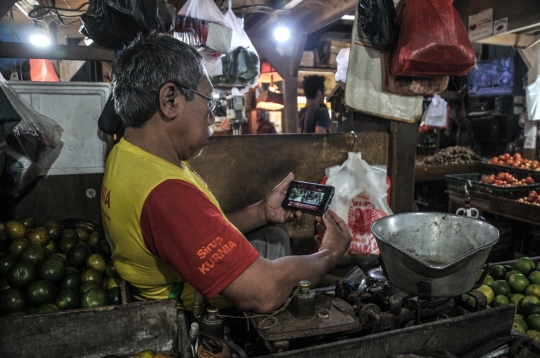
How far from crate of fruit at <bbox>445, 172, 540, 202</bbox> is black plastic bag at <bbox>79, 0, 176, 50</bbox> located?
4512 mm

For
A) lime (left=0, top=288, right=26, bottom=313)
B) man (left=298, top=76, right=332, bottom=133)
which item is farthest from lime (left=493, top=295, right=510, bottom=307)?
man (left=298, top=76, right=332, bottom=133)

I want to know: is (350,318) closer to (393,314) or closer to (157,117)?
(393,314)

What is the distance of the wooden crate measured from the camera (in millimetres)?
1416

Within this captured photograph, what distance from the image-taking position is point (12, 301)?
1.79 meters

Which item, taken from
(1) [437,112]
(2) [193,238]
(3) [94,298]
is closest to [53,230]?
(3) [94,298]

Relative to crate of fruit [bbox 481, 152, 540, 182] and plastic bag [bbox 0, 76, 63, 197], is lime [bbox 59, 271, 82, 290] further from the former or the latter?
crate of fruit [bbox 481, 152, 540, 182]

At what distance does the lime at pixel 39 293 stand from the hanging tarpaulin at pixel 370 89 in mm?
2378

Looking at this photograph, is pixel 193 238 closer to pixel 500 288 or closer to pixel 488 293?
pixel 488 293

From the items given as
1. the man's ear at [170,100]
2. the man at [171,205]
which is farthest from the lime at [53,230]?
the man's ear at [170,100]

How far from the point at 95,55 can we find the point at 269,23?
3.40m

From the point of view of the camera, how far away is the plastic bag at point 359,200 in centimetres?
292

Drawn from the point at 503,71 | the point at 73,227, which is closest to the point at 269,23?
the point at 73,227

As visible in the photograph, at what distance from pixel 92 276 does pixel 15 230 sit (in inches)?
23.9

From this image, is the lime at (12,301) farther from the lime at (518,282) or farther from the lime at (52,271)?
the lime at (518,282)
